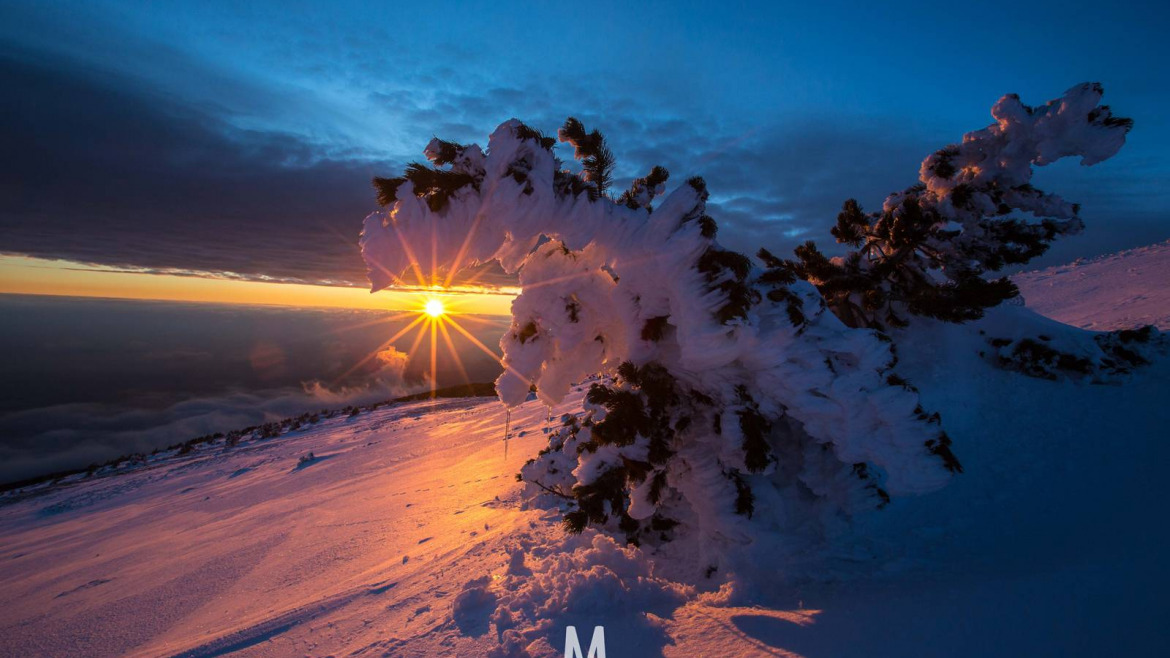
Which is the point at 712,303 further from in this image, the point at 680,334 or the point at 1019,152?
the point at 1019,152

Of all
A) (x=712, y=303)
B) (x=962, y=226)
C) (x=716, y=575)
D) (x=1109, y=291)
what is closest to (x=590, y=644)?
(x=716, y=575)

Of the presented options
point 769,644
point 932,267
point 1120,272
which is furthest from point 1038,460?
point 1120,272

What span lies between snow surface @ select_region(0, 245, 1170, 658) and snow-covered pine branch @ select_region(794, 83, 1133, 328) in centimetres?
157

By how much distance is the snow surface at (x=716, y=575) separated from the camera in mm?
2947

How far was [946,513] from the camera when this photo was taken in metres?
4.40

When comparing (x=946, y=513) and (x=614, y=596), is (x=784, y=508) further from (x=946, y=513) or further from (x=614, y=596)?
(x=614, y=596)

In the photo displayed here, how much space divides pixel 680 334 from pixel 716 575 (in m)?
2.53

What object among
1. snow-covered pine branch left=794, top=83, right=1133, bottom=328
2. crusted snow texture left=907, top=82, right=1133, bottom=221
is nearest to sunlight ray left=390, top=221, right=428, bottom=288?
snow-covered pine branch left=794, top=83, right=1133, bottom=328

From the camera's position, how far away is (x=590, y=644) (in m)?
3.37

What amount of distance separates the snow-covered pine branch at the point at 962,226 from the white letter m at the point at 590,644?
14.9 ft

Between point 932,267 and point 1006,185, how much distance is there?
3.69ft

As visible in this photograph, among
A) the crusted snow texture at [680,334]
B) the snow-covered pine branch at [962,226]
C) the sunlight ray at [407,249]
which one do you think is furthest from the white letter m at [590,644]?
the snow-covered pine branch at [962,226]

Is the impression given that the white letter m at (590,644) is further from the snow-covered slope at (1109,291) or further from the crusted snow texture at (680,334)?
the snow-covered slope at (1109,291)

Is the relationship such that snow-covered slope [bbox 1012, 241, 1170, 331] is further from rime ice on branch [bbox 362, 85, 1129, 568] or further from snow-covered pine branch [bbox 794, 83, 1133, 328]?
rime ice on branch [bbox 362, 85, 1129, 568]
